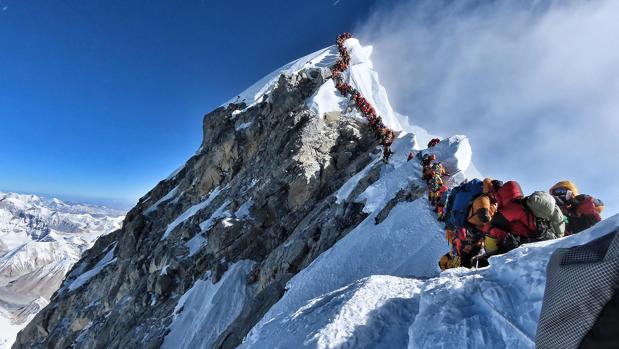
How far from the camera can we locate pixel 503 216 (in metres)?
7.56

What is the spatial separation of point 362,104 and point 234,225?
49.7 ft

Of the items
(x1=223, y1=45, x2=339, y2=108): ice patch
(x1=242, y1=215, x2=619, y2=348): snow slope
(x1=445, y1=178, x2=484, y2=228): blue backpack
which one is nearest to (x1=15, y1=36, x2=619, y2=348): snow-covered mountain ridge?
(x1=242, y1=215, x2=619, y2=348): snow slope

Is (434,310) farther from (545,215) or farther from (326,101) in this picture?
(326,101)

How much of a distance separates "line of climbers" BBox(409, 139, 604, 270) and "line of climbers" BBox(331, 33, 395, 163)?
11450 mm

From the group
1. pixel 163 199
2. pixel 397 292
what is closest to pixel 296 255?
pixel 397 292

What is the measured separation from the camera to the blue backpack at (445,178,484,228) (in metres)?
8.42

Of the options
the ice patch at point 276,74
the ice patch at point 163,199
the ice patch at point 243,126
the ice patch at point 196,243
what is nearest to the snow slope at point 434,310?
the ice patch at point 196,243

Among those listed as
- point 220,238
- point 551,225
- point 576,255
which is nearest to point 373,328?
point 576,255

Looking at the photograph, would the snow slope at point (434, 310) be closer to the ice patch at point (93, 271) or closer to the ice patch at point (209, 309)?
the ice patch at point (209, 309)

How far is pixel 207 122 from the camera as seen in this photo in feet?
157

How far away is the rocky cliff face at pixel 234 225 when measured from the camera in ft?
65.1

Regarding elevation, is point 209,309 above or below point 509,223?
below

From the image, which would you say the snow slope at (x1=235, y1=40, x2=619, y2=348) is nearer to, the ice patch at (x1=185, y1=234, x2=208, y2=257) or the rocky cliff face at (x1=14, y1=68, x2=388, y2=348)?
the rocky cliff face at (x1=14, y1=68, x2=388, y2=348)

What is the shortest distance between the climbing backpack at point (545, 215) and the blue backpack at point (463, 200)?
1.13m
